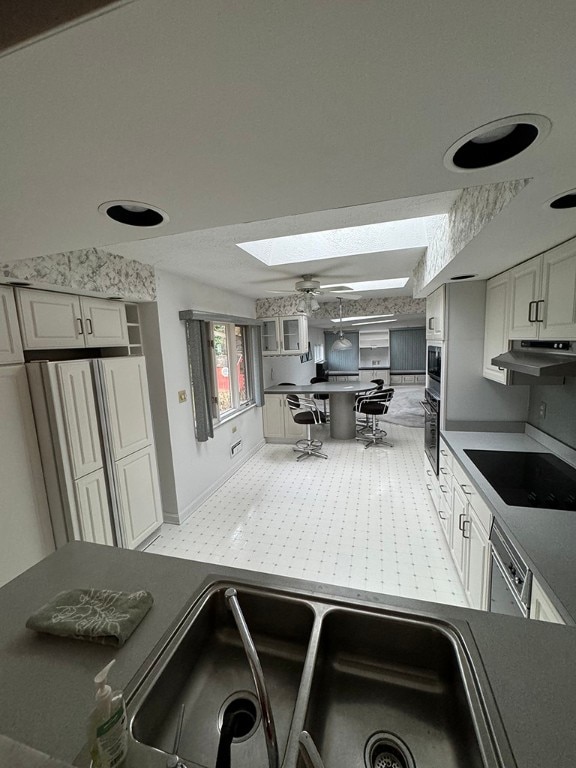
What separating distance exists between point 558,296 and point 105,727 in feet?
7.18

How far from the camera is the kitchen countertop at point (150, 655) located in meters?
0.60

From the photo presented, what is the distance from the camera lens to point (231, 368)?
179 inches

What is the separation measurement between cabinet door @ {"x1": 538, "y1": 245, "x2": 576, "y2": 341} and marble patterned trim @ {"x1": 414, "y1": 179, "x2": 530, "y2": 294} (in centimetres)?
45

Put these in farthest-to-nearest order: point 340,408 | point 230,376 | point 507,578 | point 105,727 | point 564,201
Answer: point 340,408 < point 230,376 < point 507,578 < point 564,201 < point 105,727

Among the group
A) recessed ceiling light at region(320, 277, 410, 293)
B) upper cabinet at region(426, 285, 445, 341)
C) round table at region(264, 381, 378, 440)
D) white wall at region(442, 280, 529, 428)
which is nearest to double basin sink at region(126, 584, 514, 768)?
white wall at region(442, 280, 529, 428)

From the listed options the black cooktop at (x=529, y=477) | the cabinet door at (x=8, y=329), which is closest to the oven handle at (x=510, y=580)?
the black cooktop at (x=529, y=477)

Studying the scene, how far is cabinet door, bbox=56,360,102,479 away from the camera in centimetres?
196

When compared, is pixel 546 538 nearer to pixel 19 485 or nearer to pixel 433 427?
pixel 433 427

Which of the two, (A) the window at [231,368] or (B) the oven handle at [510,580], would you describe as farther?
(A) the window at [231,368]

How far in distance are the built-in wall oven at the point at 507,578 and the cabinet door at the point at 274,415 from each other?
3.92 metres

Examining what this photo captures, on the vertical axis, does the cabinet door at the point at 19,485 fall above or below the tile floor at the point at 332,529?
above

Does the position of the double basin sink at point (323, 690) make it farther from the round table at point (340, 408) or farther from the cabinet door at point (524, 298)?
the round table at point (340, 408)

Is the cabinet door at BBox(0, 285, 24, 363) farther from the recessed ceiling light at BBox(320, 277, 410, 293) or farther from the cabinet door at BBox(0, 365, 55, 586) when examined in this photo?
the recessed ceiling light at BBox(320, 277, 410, 293)

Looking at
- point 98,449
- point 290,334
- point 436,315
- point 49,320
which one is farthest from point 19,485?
point 290,334
